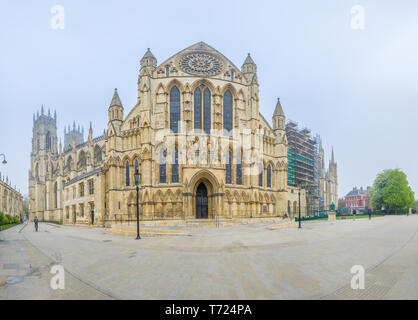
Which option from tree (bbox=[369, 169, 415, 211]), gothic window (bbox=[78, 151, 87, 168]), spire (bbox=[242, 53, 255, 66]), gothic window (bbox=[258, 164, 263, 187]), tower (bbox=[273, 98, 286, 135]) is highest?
spire (bbox=[242, 53, 255, 66])

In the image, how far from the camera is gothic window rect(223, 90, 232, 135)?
118ft

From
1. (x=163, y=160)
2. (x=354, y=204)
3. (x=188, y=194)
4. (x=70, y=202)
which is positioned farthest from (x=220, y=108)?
(x=354, y=204)

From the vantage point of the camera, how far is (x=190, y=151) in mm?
32594

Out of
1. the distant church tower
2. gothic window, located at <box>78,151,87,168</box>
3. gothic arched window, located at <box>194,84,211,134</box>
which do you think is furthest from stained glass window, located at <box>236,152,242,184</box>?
the distant church tower

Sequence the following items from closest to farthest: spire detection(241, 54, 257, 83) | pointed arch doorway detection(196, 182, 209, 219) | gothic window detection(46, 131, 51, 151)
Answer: pointed arch doorway detection(196, 182, 209, 219) < spire detection(241, 54, 257, 83) < gothic window detection(46, 131, 51, 151)

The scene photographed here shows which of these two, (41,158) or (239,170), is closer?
(239,170)

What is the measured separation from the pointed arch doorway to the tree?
49050 mm

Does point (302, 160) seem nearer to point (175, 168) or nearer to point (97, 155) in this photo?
point (175, 168)

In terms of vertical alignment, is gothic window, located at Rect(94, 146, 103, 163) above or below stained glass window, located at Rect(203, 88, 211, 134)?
below

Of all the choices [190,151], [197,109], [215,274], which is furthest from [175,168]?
[215,274]

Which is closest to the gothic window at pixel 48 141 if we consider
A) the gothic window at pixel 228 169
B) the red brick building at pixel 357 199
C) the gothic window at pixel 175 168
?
the gothic window at pixel 175 168

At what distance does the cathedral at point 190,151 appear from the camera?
105 ft

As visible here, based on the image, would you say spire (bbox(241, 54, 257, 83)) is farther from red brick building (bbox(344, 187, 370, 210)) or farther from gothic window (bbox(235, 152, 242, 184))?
red brick building (bbox(344, 187, 370, 210))

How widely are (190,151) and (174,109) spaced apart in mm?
6383
